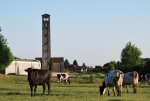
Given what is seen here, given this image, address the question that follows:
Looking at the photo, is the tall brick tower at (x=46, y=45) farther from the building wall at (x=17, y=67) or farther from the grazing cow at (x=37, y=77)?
the grazing cow at (x=37, y=77)

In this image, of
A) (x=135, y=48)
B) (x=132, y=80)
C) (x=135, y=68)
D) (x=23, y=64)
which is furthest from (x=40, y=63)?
(x=132, y=80)

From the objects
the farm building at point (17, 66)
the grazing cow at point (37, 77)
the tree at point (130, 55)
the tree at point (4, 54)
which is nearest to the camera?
the grazing cow at point (37, 77)

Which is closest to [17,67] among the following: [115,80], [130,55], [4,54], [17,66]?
[17,66]

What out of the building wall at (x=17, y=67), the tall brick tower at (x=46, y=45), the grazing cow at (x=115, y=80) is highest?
the tall brick tower at (x=46, y=45)

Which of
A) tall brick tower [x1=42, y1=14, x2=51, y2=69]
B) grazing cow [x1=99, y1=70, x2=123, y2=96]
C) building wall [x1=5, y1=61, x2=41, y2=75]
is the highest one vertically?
tall brick tower [x1=42, y1=14, x2=51, y2=69]

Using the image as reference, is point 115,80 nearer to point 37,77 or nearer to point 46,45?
point 37,77

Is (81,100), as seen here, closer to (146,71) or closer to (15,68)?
(146,71)

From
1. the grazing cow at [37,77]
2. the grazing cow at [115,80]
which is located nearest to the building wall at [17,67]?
the grazing cow at [37,77]

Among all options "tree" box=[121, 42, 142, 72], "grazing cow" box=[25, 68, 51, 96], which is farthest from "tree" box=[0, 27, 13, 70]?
"grazing cow" box=[25, 68, 51, 96]

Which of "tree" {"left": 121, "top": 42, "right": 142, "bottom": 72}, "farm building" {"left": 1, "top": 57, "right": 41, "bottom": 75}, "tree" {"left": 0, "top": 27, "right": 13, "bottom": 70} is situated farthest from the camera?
"farm building" {"left": 1, "top": 57, "right": 41, "bottom": 75}

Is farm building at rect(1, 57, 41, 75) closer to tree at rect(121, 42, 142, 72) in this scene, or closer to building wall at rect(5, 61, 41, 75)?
building wall at rect(5, 61, 41, 75)

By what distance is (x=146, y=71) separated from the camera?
72562 mm

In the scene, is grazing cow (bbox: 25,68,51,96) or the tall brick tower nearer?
grazing cow (bbox: 25,68,51,96)

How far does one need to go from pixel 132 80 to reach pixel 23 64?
276ft
